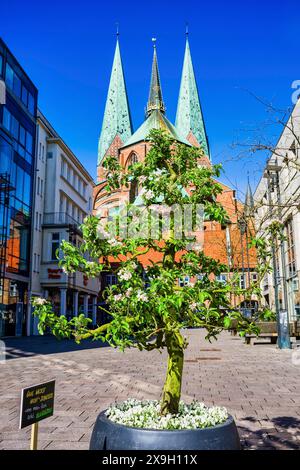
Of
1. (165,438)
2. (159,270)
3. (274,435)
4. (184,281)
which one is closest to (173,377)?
(165,438)

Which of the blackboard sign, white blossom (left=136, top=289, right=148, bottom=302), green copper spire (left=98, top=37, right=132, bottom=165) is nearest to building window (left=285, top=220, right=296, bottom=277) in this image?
the blackboard sign

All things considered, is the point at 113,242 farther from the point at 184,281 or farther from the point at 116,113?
the point at 116,113

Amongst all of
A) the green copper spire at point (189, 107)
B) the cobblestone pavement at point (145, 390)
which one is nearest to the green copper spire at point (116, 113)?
the green copper spire at point (189, 107)

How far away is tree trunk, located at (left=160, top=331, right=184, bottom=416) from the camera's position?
3.97 meters

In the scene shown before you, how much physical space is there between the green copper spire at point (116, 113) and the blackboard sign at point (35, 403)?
94.5 m

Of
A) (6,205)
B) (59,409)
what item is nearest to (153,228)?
(59,409)

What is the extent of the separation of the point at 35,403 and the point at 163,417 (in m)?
1.05

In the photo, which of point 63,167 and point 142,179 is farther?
point 63,167

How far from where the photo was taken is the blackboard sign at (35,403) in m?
3.49

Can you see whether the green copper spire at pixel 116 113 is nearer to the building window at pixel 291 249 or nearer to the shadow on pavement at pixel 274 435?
the building window at pixel 291 249

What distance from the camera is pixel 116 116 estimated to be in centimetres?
9881

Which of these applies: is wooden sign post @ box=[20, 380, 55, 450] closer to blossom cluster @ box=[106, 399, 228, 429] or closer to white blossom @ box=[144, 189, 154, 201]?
blossom cluster @ box=[106, 399, 228, 429]

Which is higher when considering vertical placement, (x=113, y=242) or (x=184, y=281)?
(x=113, y=242)

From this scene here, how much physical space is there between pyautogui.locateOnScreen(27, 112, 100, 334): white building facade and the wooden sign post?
99.1 ft
